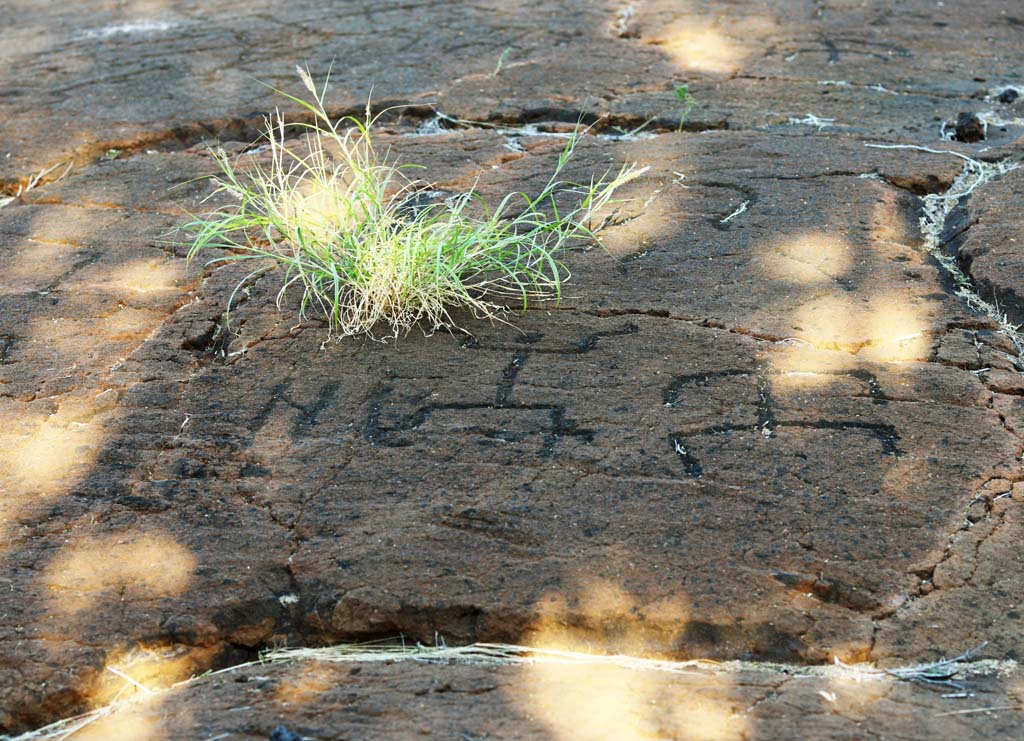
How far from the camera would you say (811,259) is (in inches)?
102

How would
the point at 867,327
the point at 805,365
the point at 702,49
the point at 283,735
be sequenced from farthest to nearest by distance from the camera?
the point at 702,49 → the point at 867,327 → the point at 805,365 → the point at 283,735

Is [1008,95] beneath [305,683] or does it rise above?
above

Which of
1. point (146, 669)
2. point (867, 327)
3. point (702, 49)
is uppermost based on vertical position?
point (702, 49)

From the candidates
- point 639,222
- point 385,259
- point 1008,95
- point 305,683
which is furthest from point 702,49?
point 305,683

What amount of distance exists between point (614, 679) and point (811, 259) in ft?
4.31

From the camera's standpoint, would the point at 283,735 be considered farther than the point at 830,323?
No

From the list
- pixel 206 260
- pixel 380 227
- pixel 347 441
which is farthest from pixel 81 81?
pixel 347 441

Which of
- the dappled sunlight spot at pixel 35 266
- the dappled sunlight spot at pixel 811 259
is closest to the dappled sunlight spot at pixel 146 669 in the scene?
the dappled sunlight spot at pixel 35 266

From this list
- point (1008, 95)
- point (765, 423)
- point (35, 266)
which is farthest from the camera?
point (1008, 95)

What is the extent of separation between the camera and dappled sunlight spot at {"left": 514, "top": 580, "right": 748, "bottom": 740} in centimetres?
154

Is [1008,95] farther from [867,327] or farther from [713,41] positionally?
[867,327]

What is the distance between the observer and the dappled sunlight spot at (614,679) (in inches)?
60.5

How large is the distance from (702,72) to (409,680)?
2.67 meters

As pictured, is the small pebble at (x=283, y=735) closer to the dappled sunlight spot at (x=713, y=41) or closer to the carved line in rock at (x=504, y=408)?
the carved line in rock at (x=504, y=408)
